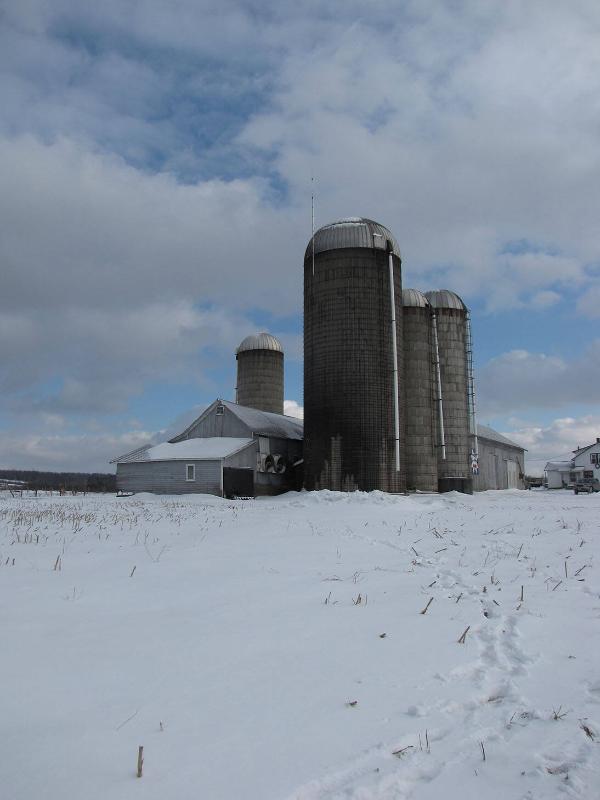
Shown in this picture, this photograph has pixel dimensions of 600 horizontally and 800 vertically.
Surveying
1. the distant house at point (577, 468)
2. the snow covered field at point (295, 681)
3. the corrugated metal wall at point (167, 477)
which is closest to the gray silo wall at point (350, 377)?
the corrugated metal wall at point (167, 477)

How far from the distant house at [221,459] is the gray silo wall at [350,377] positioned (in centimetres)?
384

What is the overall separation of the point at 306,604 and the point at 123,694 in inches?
106

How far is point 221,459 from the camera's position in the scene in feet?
119

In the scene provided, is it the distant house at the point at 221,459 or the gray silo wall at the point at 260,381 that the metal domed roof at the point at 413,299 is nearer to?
the distant house at the point at 221,459

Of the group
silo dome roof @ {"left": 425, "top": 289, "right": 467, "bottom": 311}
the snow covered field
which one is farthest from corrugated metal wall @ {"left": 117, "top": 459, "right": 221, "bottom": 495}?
the snow covered field

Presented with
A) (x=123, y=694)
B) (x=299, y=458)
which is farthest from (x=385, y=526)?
(x=299, y=458)

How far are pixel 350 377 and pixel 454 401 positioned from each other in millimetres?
11627

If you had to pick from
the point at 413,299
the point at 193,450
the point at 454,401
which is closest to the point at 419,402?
the point at 454,401

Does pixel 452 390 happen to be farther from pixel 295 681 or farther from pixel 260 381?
pixel 295 681

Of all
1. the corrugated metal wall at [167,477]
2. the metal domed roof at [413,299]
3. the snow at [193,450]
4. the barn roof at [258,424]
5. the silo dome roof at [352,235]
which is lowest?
the corrugated metal wall at [167,477]

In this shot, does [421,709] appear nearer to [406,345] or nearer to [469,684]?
[469,684]

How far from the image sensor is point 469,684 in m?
4.18

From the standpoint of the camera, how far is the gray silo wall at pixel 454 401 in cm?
4250

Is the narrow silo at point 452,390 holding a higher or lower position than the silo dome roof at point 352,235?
lower
